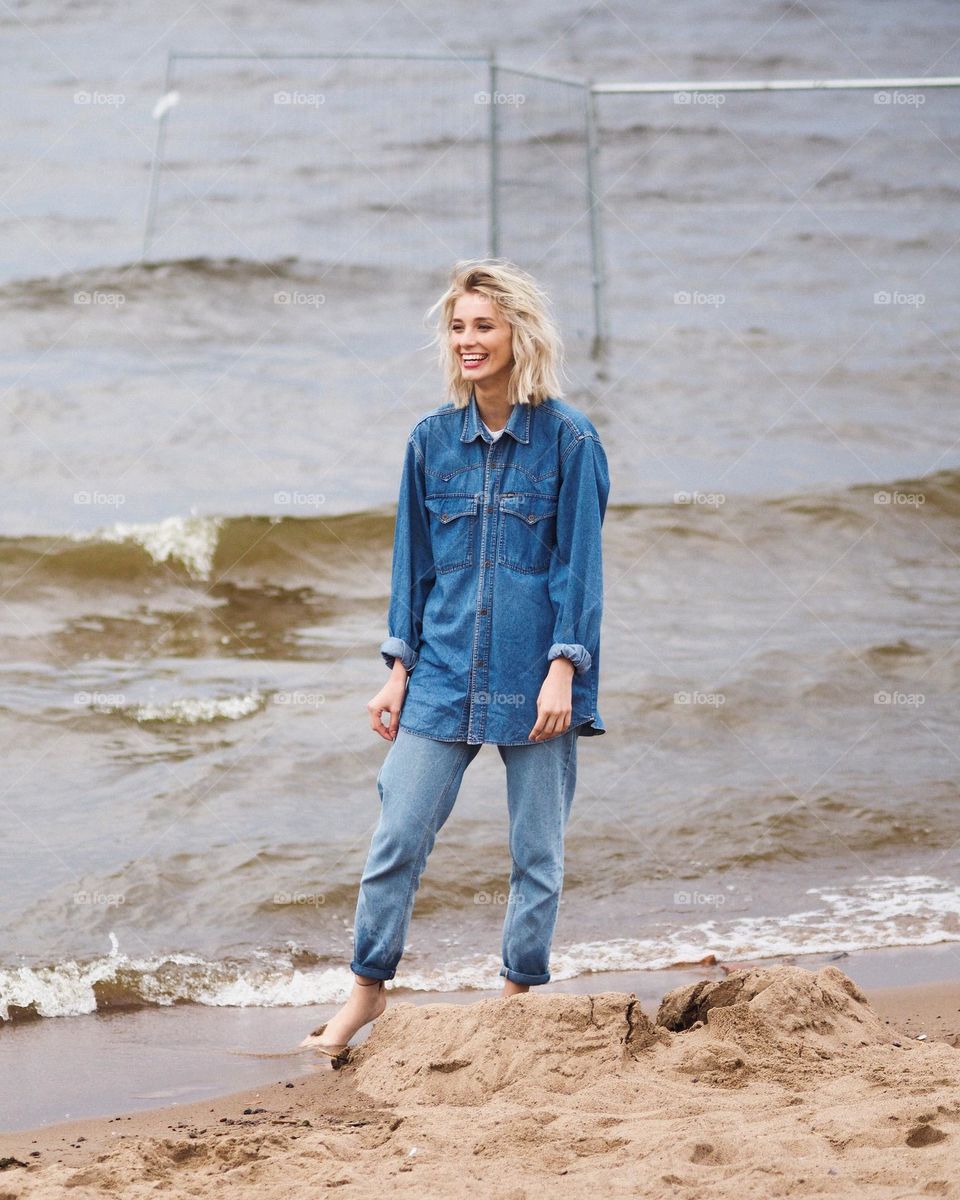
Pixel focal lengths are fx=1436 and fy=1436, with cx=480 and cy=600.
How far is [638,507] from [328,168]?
10844 mm

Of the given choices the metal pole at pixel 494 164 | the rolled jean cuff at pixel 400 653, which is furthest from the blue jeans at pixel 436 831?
the metal pole at pixel 494 164

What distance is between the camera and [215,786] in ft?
19.0

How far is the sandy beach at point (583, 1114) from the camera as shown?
2494 millimetres

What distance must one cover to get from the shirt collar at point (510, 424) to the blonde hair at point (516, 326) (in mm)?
20

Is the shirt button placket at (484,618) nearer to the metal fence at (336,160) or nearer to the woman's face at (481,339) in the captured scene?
the woman's face at (481,339)

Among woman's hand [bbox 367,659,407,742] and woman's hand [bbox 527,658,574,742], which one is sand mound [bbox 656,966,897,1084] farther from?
woman's hand [bbox 367,659,407,742]

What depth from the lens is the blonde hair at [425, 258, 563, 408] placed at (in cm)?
330

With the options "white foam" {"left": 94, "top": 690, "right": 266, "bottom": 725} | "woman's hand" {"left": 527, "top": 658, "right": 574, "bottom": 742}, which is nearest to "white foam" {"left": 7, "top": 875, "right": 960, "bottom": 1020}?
"woman's hand" {"left": 527, "top": 658, "right": 574, "bottom": 742}

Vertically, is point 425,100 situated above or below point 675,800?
above

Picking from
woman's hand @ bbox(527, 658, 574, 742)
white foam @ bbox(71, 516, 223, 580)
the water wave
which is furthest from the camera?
white foam @ bbox(71, 516, 223, 580)

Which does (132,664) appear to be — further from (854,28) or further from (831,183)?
(854,28)

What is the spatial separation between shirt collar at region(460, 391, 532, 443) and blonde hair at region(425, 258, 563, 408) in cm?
2

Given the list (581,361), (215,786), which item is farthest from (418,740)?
(581,361)

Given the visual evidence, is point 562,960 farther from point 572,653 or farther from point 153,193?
point 153,193
